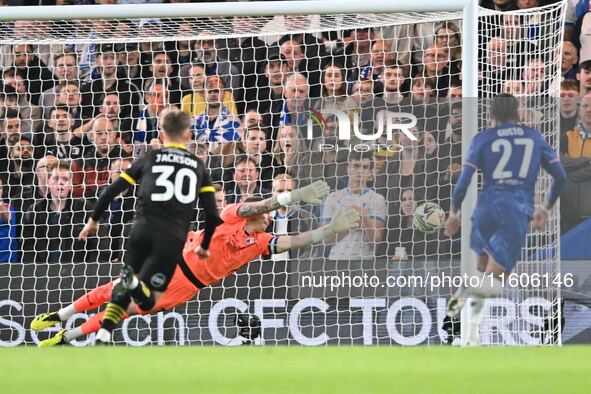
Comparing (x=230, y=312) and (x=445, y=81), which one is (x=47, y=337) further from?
(x=445, y=81)

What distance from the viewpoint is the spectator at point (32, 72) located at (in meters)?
11.2

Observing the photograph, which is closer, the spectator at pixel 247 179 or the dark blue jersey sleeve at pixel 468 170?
the dark blue jersey sleeve at pixel 468 170

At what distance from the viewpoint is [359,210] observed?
32.4 feet

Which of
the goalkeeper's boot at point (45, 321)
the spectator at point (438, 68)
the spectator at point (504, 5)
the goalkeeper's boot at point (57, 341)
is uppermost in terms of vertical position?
the spectator at point (504, 5)

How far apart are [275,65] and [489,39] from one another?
76.3 inches

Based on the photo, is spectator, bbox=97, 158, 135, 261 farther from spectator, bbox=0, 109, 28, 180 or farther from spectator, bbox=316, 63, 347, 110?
spectator, bbox=316, 63, 347, 110

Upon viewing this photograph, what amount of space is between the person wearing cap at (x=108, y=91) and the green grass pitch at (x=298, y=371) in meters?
4.25

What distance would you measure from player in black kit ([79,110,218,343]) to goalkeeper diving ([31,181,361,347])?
53.1 inches

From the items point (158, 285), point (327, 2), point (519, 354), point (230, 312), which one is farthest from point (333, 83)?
point (519, 354)

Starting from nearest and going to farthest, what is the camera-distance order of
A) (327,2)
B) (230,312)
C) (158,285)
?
1. (158,285)
2. (327,2)
3. (230,312)

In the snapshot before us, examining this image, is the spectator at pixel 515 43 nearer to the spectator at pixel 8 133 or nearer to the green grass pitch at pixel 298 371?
the green grass pitch at pixel 298 371

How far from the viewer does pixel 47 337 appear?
10.5 metres

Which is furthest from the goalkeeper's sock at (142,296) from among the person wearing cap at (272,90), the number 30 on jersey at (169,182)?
the person wearing cap at (272,90)

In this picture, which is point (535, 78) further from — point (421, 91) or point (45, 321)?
point (45, 321)
